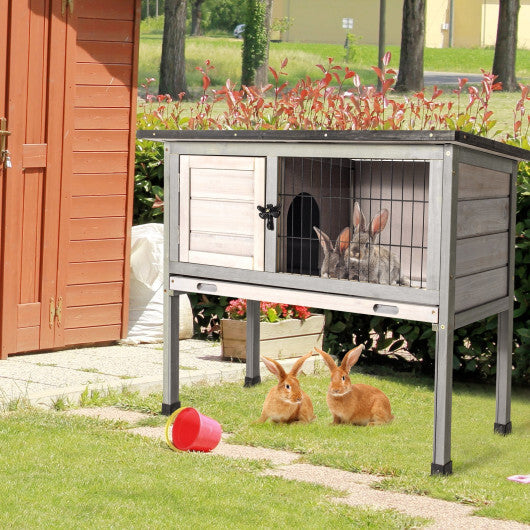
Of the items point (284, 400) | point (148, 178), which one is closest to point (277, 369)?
point (284, 400)

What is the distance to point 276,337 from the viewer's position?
713 centimetres

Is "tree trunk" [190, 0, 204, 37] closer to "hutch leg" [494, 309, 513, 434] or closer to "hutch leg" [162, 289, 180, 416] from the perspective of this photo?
"hutch leg" [162, 289, 180, 416]

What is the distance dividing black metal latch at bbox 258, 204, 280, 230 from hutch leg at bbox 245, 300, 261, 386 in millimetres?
1237

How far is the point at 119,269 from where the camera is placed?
7.59 m

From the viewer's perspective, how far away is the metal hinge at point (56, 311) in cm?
719

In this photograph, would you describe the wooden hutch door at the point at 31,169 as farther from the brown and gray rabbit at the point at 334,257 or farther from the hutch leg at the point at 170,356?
the brown and gray rabbit at the point at 334,257

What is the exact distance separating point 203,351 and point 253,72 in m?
24.3

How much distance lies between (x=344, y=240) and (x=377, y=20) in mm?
50987

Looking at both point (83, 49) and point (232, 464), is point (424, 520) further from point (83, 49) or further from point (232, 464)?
point (83, 49)

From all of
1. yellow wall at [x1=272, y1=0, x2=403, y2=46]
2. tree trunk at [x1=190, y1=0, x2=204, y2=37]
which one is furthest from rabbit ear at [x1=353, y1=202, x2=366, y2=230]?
yellow wall at [x1=272, y1=0, x2=403, y2=46]

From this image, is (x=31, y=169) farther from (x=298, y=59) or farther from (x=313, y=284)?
(x=298, y=59)

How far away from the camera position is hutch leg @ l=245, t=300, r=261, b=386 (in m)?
6.54

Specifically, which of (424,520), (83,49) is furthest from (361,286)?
(83,49)

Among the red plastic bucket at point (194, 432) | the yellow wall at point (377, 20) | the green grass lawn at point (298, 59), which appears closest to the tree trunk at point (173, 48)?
the green grass lawn at point (298, 59)
